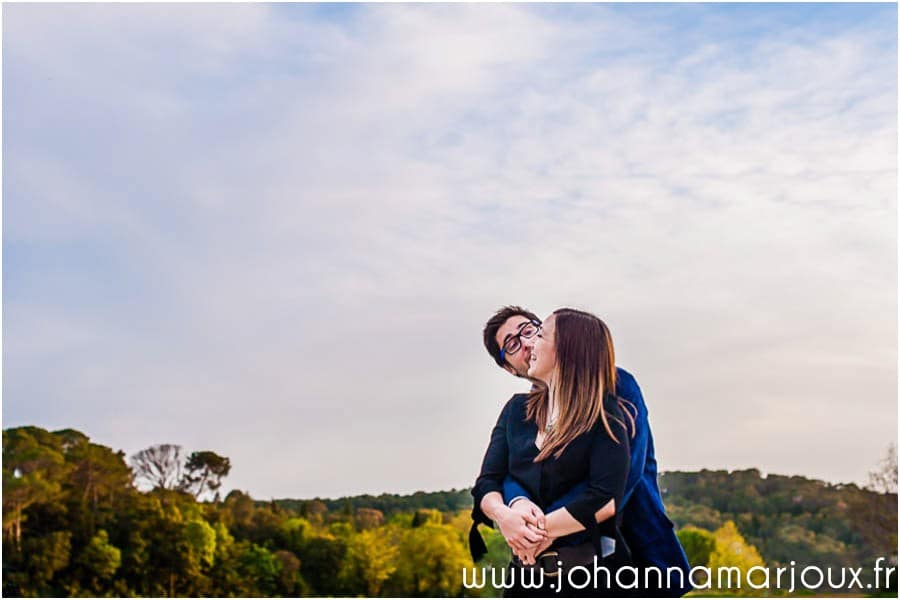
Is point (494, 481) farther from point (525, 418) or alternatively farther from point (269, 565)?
point (269, 565)

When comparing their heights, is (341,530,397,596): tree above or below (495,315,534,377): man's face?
below

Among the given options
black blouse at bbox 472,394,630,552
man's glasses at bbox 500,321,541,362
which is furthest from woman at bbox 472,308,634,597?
man's glasses at bbox 500,321,541,362

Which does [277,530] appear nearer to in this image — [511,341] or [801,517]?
[801,517]

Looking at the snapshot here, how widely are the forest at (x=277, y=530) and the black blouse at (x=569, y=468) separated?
6.87 metres

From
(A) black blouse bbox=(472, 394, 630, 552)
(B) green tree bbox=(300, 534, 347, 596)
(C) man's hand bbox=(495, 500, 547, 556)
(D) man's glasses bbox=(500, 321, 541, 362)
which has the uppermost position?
(D) man's glasses bbox=(500, 321, 541, 362)

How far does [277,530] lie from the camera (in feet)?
34.4

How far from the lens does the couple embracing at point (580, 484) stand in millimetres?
2734

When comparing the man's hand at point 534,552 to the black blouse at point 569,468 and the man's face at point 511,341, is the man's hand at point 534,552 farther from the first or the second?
the man's face at point 511,341

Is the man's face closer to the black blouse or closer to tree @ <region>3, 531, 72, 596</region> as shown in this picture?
the black blouse

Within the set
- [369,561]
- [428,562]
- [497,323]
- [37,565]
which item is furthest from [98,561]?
[497,323]

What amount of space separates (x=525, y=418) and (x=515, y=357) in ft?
0.92

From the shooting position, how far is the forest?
392 inches

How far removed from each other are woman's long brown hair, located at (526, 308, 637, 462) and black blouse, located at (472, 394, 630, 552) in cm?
2

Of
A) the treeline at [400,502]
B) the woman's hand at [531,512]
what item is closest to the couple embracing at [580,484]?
the woman's hand at [531,512]
